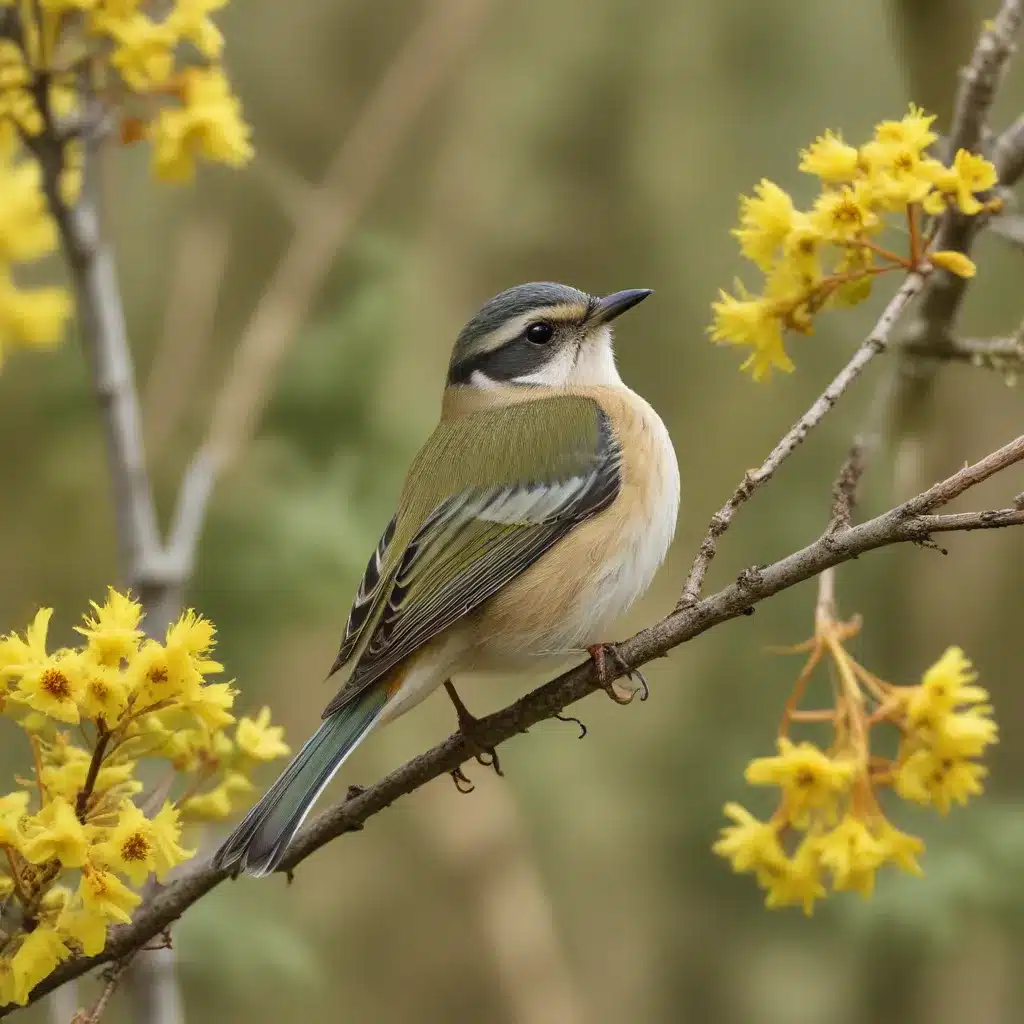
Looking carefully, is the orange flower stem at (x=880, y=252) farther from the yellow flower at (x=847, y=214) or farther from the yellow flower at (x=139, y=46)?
the yellow flower at (x=139, y=46)

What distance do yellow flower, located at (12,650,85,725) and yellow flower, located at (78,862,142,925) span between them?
0.21 metres

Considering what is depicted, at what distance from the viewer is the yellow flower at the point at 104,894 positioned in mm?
1973

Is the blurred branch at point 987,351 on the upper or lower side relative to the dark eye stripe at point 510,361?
lower

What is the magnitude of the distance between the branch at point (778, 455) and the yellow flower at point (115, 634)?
826mm

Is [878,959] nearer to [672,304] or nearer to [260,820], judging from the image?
[672,304]

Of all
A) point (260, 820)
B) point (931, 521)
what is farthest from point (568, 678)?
point (931, 521)

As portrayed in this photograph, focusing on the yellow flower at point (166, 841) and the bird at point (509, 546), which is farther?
the bird at point (509, 546)

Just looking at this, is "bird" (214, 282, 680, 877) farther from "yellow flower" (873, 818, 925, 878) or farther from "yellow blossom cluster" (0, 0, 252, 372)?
"yellow blossom cluster" (0, 0, 252, 372)

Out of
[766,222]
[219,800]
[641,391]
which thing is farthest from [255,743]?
[641,391]

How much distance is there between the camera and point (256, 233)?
6.14m

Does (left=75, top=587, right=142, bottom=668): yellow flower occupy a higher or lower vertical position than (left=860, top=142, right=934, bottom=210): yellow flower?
lower

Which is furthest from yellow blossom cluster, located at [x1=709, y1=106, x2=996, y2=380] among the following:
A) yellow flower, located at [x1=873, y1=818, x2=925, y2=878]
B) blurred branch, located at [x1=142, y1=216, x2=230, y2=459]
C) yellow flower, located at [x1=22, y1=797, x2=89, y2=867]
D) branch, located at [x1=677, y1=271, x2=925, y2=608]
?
blurred branch, located at [x1=142, y1=216, x2=230, y2=459]

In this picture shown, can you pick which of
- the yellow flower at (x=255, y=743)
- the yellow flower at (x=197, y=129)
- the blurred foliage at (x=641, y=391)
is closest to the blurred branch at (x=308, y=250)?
the blurred foliage at (x=641, y=391)

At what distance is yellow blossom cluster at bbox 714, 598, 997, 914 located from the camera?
2484 mm
